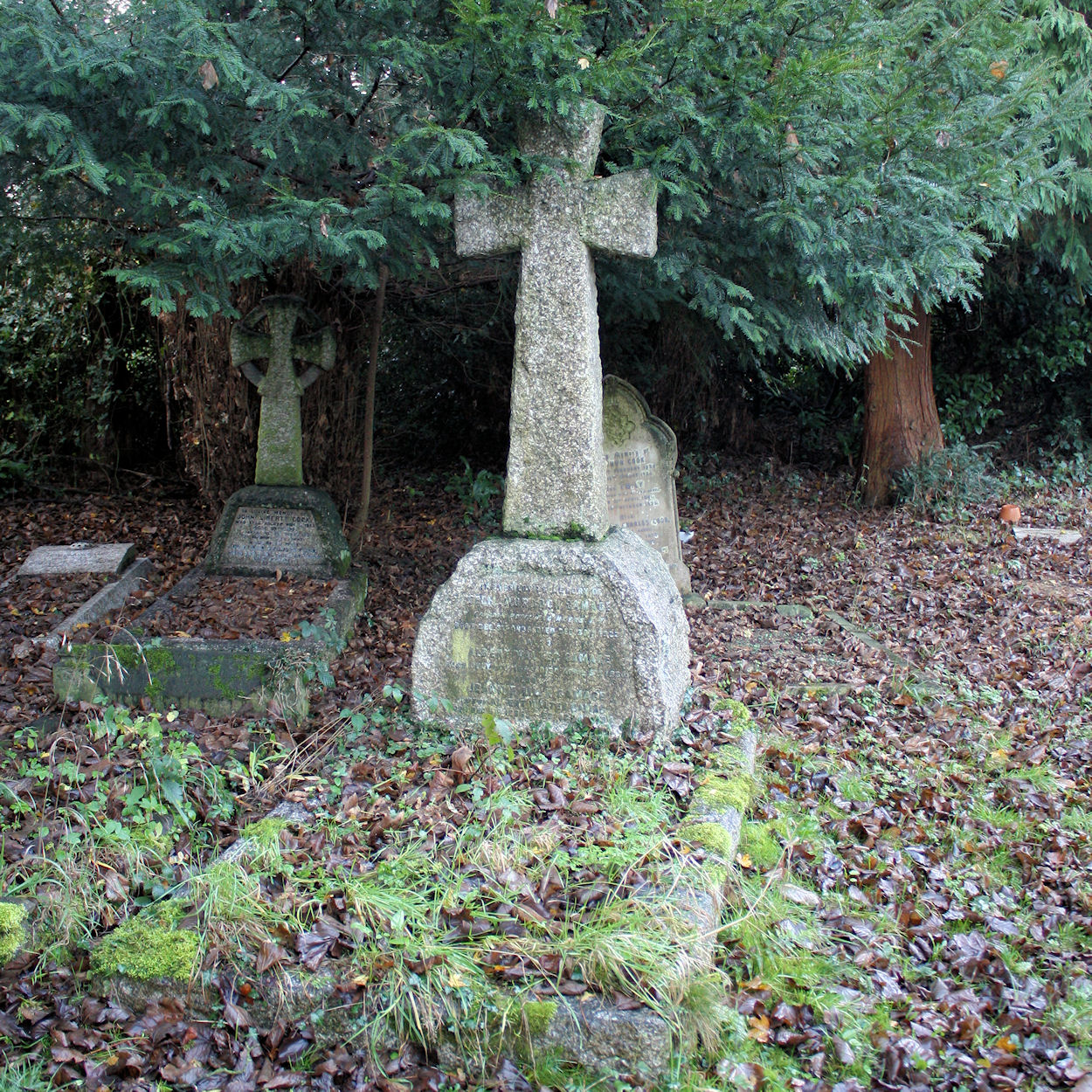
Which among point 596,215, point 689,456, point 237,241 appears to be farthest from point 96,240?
point 689,456

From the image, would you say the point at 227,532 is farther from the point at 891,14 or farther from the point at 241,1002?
the point at 891,14

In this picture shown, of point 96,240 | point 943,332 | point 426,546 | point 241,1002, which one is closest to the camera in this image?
point 241,1002

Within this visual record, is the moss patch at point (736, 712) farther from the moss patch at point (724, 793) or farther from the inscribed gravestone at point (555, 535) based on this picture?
the moss patch at point (724, 793)

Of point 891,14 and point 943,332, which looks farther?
point 943,332

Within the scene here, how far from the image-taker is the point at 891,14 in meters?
6.26

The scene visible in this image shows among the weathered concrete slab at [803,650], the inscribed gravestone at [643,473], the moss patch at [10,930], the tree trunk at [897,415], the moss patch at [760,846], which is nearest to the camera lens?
the moss patch at [10,930]

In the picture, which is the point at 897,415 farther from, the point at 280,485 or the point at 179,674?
the point at 179,674

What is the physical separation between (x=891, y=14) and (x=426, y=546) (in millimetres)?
5217

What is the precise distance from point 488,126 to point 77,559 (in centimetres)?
472

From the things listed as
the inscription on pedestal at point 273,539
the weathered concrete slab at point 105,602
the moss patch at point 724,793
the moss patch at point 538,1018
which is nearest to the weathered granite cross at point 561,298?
the moss patch at point 724,793

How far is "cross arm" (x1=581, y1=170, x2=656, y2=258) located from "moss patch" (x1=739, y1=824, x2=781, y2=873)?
2565mm

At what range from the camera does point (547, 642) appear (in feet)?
13.8

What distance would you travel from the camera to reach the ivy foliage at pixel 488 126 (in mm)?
4047

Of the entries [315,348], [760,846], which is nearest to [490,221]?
[760,846]
